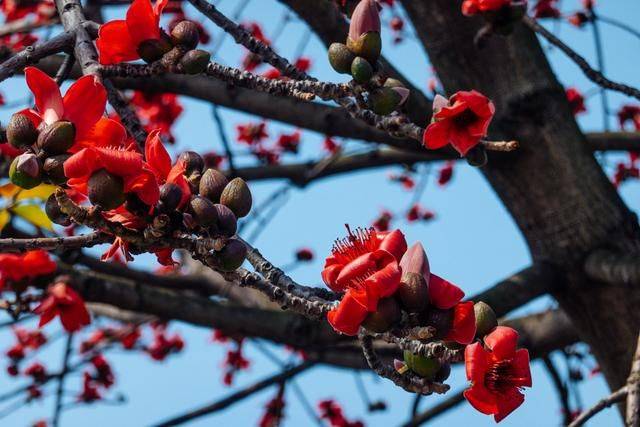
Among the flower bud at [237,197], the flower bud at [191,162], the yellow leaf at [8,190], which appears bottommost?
the flower bud at [237,197]

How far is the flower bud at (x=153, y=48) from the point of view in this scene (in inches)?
52.0

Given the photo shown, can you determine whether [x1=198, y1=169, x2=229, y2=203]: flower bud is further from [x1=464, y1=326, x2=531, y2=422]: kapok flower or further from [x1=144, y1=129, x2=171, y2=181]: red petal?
[x1=464, y1=326, x2=531, y2=422]: kapok flower

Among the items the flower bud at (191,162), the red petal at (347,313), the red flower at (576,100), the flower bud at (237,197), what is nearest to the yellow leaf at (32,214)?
the flower bud at (191,162)

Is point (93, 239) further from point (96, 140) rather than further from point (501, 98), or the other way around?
point (501, 98)

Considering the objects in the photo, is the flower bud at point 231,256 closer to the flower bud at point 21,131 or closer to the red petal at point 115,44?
the flower bud at point 21,131

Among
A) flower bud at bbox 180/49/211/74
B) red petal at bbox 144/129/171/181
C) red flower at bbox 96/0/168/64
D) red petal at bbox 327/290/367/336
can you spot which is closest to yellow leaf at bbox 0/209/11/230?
red flower at bbox 96/0/168/64

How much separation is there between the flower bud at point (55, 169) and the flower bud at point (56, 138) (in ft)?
0.05

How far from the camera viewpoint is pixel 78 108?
1.12m

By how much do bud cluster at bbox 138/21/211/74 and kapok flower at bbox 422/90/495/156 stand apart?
40 centimetres

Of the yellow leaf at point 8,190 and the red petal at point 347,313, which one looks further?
the yellow leaf at point 8,190

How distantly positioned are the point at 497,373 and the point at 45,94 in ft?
2.28

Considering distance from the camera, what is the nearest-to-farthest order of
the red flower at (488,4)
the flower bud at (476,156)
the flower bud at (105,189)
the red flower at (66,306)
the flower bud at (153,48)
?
the flower bud at (105,189) → the flower bud at (153,48) → the flower bud at (476,156) → the red flower at (488,4) → the red flower at (66,306)

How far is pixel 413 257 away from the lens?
1.09m

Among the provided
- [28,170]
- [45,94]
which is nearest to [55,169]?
[28,170]
